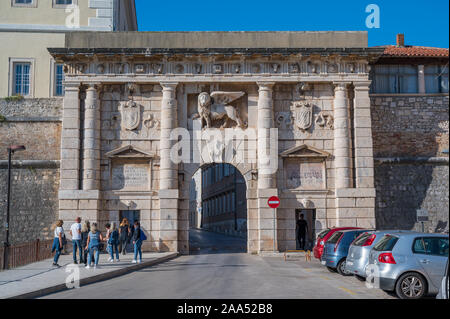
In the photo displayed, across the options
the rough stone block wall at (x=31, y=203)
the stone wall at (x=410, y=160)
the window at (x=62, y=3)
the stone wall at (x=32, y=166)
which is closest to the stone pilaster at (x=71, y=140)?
the stone wall at (x=32, y=166)

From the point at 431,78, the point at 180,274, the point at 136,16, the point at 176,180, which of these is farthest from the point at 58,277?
the point at 136,16

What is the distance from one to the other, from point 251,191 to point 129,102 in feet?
24.2

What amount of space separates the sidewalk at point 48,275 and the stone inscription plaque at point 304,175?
7.78 meters

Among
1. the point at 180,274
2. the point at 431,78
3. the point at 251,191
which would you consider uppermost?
the point at 431,78

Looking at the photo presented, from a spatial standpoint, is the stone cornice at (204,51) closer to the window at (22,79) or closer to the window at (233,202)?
the window at (22,79)

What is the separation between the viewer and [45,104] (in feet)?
97.2

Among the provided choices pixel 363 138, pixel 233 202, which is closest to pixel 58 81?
pixel 363 138

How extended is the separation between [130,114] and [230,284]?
1446 cm

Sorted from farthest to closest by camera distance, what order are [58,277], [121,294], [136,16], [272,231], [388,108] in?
[136,16]
[388,108]
[272,231]
[58,277]
[121,294]

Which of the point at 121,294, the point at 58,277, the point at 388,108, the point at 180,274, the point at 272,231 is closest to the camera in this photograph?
the point at 121,294

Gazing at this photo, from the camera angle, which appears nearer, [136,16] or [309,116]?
[309,116]

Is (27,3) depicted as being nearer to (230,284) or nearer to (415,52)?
(415,52)

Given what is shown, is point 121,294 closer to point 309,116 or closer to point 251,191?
point 251,191

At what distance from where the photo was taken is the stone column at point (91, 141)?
1013 inches
